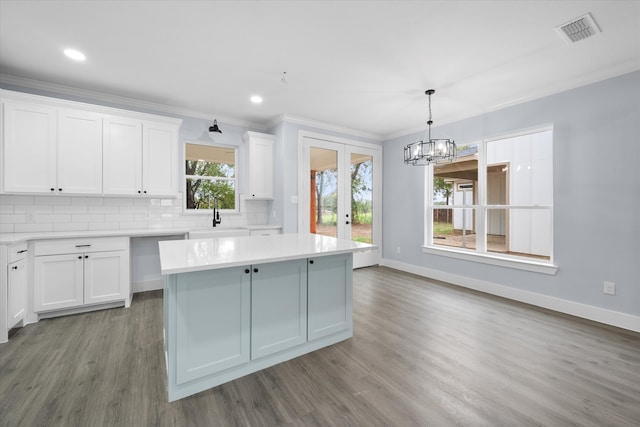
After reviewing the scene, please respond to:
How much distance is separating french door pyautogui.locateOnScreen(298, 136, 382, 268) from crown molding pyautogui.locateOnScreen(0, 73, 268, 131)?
4.52 feet

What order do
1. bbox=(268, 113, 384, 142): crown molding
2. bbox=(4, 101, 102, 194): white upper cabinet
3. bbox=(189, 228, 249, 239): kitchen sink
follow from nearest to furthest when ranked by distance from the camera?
bbox=(4, 101, 102, 194): white upper cabinet → bbox=(189, 228, 249, 239): kitchen sink → bbox=(268, 113, 384, 142): crown molding

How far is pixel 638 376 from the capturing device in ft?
6.63

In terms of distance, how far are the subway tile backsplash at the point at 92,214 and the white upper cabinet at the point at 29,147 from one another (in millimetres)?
376

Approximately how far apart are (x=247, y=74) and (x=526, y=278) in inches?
167

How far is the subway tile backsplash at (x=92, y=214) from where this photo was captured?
325 centimetres

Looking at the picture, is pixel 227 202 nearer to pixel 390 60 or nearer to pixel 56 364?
pixel 56 364

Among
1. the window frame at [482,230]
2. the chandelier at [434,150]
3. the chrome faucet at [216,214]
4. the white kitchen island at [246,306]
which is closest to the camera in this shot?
the white kitchen island at [246,306]

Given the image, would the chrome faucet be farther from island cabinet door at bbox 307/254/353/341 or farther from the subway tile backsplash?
island cabinet door at bbox 307/254/353/341

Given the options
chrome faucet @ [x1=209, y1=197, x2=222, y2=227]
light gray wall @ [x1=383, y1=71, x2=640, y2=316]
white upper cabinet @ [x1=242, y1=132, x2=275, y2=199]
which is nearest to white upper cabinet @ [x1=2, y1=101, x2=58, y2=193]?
chrome faucet @ [x1=209, y1=197, x2=222, y2=227]

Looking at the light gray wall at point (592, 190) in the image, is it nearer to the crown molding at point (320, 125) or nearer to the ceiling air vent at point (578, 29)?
the ceiling air vent at point (578, 29)

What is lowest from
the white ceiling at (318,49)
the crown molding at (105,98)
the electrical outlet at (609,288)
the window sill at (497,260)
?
the electrical outlet at (609,288)

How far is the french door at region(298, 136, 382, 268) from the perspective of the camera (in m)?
4.79

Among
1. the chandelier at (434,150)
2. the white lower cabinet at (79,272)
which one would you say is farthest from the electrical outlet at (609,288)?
the white lower cabinet at (79,272)

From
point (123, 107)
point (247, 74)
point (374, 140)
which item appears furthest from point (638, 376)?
point (123, 107)
